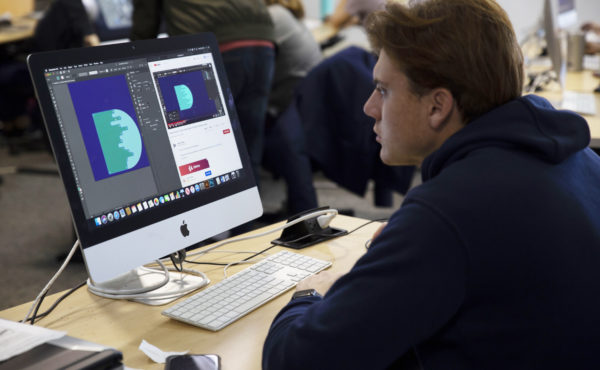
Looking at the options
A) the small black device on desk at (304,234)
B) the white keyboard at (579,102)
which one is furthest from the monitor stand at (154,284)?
the white keyboard at (579,102)

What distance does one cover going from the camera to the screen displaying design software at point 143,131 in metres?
1.14

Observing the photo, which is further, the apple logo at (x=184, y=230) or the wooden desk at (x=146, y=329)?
the apple logo at (x=184, y=230)

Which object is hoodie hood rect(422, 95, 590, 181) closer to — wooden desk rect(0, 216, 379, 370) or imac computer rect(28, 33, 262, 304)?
wooden desk rect(0, 216, 379, 370)

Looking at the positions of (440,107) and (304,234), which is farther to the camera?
(304,234)

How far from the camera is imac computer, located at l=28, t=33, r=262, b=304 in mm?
1129

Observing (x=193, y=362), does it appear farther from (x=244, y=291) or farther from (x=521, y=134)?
(x=521, y=134)

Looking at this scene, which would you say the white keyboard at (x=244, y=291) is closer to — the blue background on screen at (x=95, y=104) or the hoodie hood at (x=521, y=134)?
the blue background on screen at (x=95, y=104)

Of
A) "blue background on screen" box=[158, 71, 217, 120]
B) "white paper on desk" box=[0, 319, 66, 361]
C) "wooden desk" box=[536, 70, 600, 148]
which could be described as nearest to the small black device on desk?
"blue background on screen" box=[158, 71, 217, 120]

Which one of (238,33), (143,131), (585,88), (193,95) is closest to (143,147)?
(143,131)

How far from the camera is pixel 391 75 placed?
1006 mm

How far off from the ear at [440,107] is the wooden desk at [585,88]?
1.39 metres

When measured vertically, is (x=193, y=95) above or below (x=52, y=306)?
above

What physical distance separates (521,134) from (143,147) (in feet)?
2.28

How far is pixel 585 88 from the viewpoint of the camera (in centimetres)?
310
